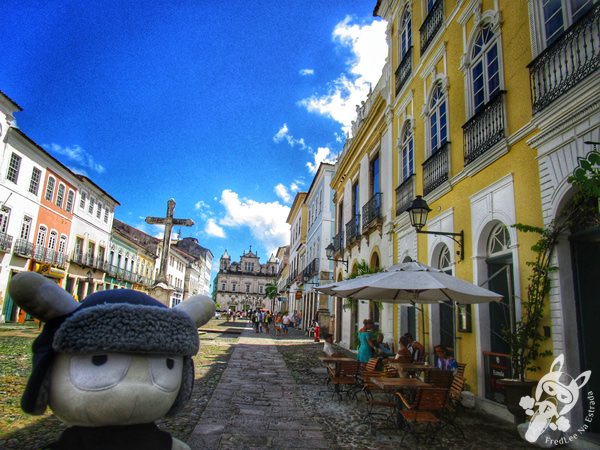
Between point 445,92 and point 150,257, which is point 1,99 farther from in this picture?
point 150,257

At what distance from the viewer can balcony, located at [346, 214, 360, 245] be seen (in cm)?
1697

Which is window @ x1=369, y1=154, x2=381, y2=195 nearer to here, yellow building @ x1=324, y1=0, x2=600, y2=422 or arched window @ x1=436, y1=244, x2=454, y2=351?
yellow building @ x1=324, y1=0, x2=600, y2=422

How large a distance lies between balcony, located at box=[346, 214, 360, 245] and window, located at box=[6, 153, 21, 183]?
1770cm

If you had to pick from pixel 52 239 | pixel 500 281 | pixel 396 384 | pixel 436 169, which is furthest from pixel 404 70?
pixel 52 239

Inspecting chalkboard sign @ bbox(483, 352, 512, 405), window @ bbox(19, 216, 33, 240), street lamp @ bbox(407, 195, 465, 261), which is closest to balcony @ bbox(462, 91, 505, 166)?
street lamp @ bbox(407, 195, 465, 261)

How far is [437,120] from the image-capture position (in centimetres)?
1021

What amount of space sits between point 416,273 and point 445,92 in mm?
5339

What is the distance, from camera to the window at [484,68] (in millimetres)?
7820

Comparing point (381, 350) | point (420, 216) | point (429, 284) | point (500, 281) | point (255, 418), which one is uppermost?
point (420, 216)

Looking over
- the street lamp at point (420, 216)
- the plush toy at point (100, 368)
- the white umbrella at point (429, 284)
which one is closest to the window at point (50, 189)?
the white umbrella at point (429, 284)

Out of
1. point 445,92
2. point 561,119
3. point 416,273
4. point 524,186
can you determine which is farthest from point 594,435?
point 445,92

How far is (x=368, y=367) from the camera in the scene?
7.88 meters

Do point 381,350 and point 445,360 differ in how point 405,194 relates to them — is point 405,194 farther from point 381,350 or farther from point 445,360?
point 445,360

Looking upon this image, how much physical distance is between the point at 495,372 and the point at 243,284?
9844 cm
